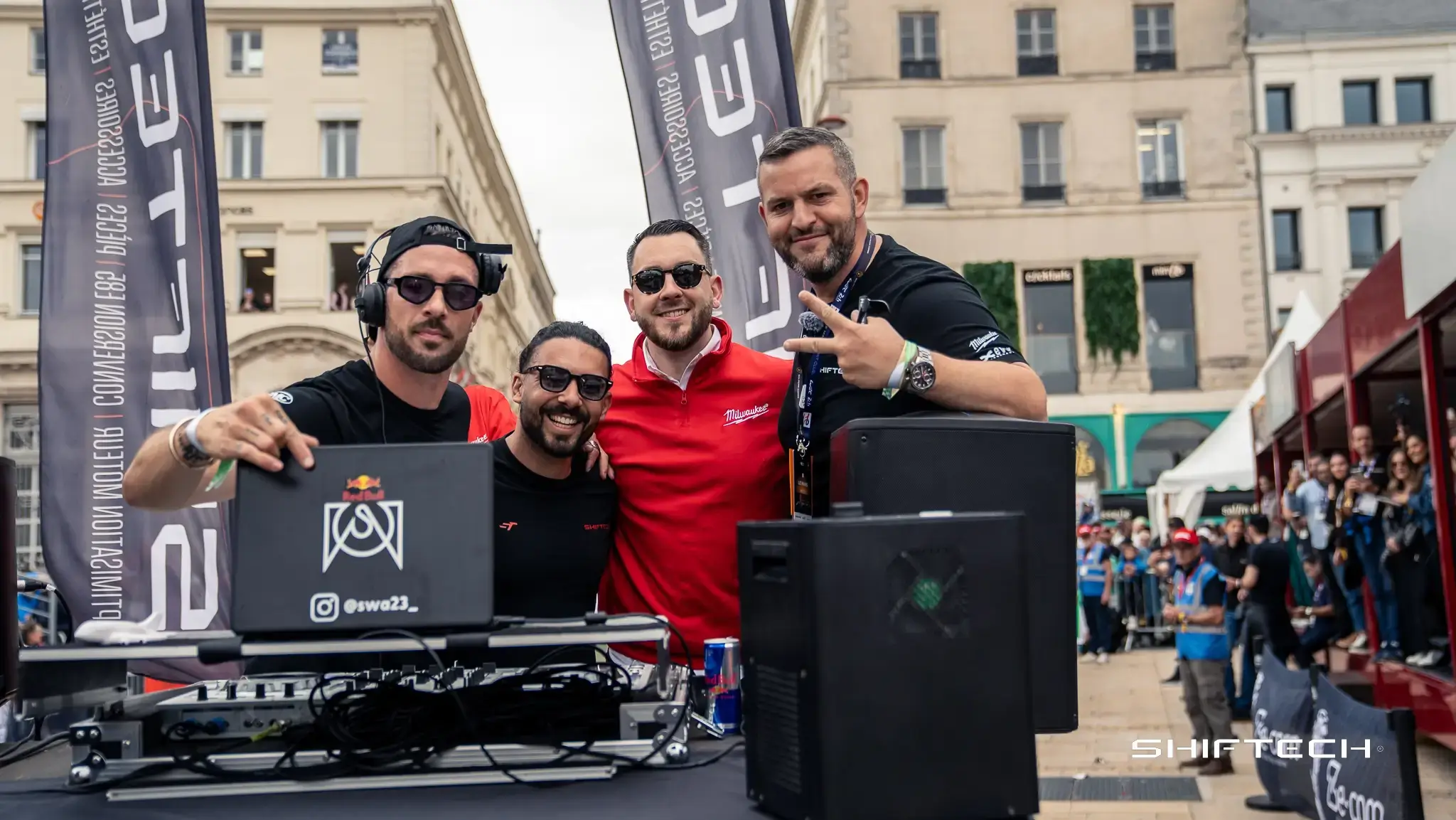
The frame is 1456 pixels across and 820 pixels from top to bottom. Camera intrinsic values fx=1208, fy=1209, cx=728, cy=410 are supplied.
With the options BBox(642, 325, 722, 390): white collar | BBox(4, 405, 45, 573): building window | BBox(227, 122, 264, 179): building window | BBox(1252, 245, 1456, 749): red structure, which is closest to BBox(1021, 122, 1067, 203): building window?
BBox(1252, 245, 1456, 749): red structure

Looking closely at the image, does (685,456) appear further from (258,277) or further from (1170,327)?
(258,277)

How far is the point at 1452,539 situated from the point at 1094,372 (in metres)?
23.2

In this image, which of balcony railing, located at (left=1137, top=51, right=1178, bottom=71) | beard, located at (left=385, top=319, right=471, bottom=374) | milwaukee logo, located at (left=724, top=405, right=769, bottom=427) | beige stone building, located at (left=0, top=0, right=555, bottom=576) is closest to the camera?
beard, located at (left=385, top=319, right=471, bottom=374)

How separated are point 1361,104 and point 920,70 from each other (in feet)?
38.3

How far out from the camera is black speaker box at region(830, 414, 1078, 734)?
210cm

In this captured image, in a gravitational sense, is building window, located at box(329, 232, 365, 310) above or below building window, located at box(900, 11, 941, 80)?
below

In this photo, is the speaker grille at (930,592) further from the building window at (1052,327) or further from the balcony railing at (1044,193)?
the balcony railing at (1044,193)

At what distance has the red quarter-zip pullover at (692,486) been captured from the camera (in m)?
3.03

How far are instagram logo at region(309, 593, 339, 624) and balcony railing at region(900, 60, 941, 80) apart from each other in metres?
31.4

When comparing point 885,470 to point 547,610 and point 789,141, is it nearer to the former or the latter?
point 789,141

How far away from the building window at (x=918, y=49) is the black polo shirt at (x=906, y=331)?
30.4 m

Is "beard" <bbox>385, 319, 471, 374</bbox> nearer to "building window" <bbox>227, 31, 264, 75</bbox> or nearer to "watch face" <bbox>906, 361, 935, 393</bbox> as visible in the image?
"watch face" <bbox>906, 361, 935, 393</bbox>

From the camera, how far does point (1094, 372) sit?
1189 inches

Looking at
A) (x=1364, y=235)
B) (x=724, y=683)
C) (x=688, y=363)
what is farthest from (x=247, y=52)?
(x=724, y=683)
